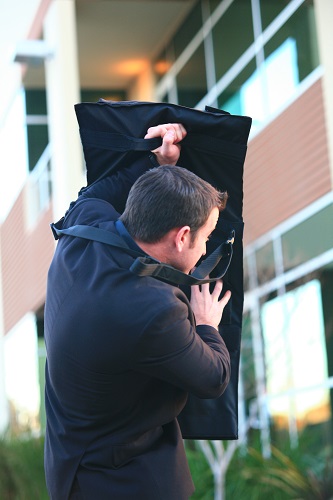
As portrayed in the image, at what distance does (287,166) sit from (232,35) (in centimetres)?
323

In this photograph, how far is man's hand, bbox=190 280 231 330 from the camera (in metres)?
3.58

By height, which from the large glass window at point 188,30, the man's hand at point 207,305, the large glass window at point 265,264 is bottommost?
the man's hand at point 207,305

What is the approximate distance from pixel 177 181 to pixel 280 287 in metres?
9.31

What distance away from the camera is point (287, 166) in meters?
12.3

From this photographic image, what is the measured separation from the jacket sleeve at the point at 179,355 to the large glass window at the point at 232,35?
437 inches

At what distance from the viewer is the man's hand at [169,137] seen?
3777mm

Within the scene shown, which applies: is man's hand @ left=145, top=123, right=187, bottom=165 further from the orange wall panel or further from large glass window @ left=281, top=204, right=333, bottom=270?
the orange wall panel

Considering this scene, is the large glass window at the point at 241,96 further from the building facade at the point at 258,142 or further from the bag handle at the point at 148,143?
the bag handle at the point at 148,143

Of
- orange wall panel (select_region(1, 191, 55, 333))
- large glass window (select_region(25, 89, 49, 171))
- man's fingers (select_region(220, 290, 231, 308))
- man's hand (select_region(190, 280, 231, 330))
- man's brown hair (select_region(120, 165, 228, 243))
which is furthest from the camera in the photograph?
large glass window (select_region(25, 89, 49, 171))

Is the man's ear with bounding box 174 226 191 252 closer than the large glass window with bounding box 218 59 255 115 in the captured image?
Yes

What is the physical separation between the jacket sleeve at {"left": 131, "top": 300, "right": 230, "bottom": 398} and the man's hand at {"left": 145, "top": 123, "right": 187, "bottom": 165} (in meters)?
0.78

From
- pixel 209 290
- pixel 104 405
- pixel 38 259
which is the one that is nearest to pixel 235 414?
pixel 209 290

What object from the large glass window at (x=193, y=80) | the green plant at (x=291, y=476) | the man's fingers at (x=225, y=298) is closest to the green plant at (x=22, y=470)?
the green plant at (x=291, y=476)

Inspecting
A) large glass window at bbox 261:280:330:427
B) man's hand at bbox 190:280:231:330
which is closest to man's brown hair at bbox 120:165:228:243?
man's hand at bbox 190:280:231:330
